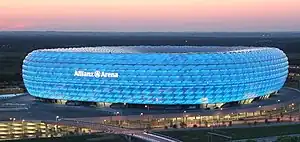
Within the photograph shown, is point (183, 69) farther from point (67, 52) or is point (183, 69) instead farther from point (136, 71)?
point (67, 52)

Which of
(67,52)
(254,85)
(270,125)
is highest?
(67,52)

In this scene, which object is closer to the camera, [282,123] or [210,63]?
[282,123]

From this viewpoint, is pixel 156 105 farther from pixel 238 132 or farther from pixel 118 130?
pixel 118 130

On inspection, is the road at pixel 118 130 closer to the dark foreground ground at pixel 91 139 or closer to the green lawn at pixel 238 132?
the dark foreground ground at pixel 91 139

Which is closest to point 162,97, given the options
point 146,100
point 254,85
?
point 146,100

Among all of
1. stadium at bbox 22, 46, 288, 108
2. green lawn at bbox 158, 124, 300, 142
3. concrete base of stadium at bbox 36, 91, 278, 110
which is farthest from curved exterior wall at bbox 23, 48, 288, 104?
green lawn at bbox 158, 124, 300, 142

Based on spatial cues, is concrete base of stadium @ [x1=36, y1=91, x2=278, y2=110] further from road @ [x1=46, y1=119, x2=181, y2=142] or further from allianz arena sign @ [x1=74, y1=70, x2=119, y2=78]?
road @ [x1=46, y1=119, x2=181, y2=142]
